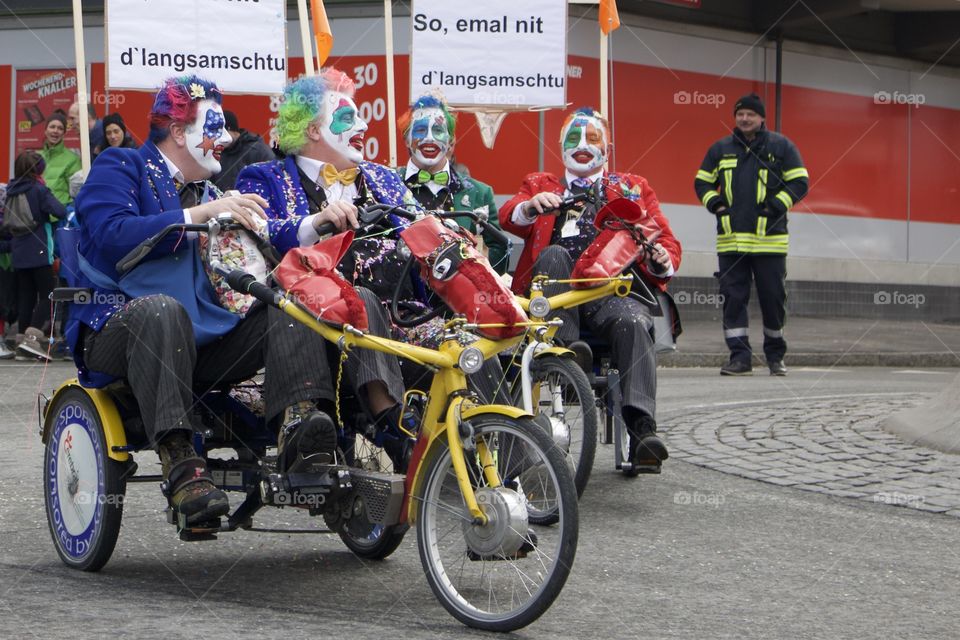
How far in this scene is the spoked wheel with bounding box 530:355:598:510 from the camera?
6.62m

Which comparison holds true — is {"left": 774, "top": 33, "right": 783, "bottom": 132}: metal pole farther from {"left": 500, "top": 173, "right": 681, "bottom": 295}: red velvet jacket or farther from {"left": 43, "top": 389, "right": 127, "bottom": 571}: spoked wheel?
{"left": 43, "top": 389, "right": 127, "bottom": 571}: spoked wheel

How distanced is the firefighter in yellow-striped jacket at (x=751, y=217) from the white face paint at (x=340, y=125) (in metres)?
7.58

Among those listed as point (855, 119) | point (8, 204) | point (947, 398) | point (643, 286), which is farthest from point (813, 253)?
point (643, 286)

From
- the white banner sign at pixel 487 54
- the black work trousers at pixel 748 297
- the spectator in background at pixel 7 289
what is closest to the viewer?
the white banner sign at pixel 487 54

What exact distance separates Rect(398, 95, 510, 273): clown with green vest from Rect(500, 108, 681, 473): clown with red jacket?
8.3 inches

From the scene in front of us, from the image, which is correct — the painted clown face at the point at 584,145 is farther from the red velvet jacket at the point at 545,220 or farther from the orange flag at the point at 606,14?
the orange flag at the point at 606,14

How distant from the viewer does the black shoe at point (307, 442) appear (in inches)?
190

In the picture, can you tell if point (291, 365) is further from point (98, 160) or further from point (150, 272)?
point (98, 160)

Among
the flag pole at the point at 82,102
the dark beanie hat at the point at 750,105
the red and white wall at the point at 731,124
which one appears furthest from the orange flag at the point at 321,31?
the red and white wall at the point at 731,124

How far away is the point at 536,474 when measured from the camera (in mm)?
4496

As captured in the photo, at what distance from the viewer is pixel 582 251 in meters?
7.46

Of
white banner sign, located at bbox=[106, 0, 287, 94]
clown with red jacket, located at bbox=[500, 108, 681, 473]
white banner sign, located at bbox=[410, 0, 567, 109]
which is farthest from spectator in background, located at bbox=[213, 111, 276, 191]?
clown with red jacket, located at bbox=[500, 108, 681, 473]

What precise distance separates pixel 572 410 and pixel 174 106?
213cm

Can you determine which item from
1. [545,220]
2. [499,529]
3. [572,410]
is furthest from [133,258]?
[545,220]
